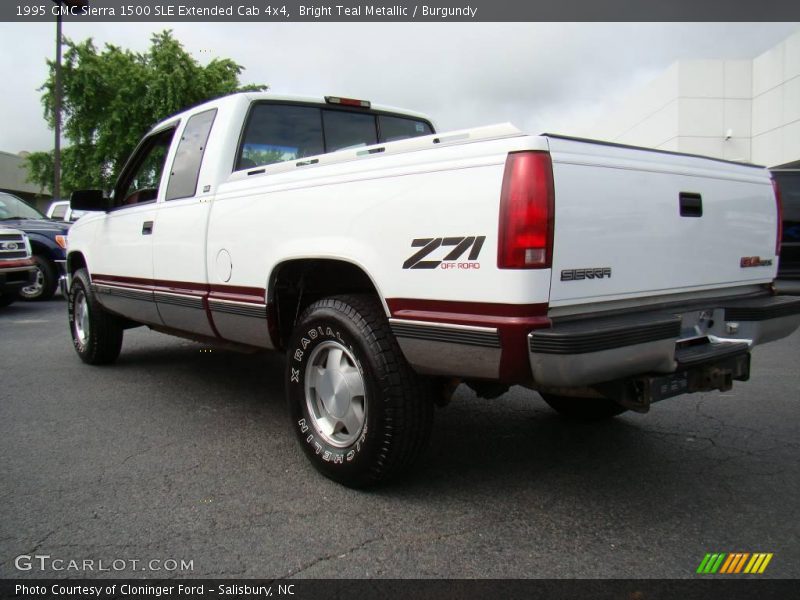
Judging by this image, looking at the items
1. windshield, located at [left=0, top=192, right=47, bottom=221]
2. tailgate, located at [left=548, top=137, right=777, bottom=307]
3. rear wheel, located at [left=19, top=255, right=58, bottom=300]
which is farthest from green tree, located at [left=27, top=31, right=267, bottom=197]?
tailgate, located at [left=548, top=137, right=777, bottom=307]

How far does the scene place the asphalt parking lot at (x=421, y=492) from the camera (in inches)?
97.8

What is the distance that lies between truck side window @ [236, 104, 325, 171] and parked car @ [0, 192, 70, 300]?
27.8ft

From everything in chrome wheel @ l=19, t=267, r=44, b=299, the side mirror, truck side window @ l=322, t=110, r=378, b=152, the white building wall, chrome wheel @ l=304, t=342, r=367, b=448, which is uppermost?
the white building wall

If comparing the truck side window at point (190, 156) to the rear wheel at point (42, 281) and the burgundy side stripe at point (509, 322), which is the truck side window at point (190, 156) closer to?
the burgundy side stripe at point (509, 322)

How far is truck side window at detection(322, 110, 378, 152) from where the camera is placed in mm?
4539

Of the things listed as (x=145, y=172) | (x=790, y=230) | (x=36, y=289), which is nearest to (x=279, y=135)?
(x=145, y=172)

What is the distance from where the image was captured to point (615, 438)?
12.5 ft

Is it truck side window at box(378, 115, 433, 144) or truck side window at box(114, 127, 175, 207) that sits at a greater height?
truck side window at box(378, 115, 433, 144)

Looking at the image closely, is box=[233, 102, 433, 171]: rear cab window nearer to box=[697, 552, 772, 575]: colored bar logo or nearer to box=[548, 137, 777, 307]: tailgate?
box=[548, 137, 777, 307]: tailgate

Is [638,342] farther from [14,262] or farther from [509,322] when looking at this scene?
[14,262]

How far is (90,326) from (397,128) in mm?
3235

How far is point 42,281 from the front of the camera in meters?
11.4
